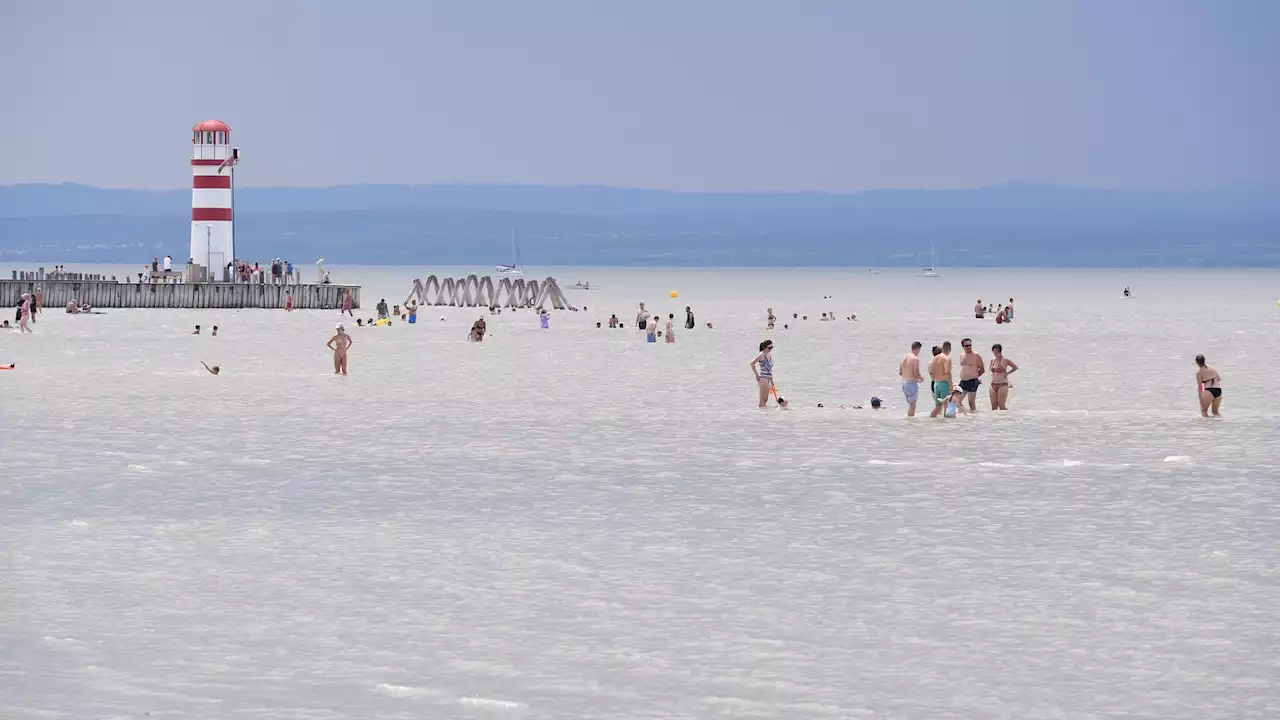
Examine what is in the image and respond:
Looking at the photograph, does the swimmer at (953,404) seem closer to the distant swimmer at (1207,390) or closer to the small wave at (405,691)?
the distant swimmer at (1207,390)

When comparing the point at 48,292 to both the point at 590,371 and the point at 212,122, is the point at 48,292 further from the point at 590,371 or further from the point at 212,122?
the point at 590,371

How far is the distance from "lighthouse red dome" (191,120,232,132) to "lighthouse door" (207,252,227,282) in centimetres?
624

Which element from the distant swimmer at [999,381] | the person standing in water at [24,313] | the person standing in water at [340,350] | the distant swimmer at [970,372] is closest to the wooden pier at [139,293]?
the person standing in water at [24,313]

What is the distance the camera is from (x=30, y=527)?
774 inches

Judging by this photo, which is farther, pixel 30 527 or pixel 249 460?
pixel 249 460

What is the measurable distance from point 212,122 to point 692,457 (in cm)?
6307

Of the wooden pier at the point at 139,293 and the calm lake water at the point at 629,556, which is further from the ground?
the wooden pier at the point at 139,293

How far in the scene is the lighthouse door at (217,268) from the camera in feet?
287

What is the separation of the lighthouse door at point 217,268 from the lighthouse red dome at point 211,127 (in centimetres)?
624

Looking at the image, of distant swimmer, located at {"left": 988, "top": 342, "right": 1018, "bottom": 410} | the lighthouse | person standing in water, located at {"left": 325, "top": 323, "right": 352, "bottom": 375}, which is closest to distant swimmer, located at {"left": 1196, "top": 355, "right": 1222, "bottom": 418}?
distant swimmer, located at {"left": 988, "top": 342, "right": 1018, "bottom": 410}

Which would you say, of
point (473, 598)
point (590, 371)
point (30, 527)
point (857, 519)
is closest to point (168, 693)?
point (473, 598)

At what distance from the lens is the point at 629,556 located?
59.7ft

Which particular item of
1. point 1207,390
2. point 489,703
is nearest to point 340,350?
point 1207,390

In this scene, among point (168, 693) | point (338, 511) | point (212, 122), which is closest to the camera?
point (168, 693)
